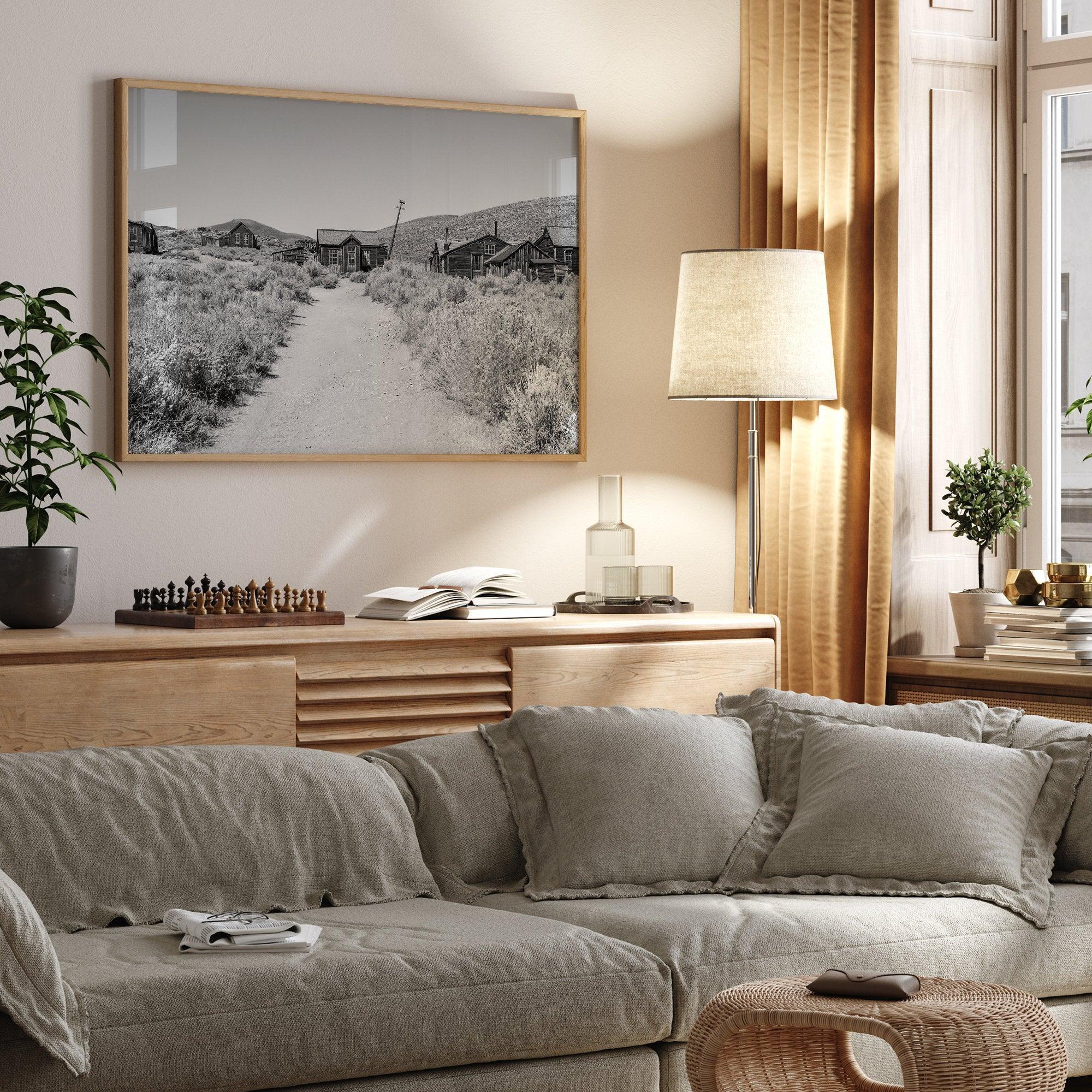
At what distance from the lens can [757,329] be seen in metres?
3.90

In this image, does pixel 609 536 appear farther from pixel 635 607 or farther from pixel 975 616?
pixel 975 616

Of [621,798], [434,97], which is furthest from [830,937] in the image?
[434,97]

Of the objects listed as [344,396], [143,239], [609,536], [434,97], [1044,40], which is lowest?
[609,536]

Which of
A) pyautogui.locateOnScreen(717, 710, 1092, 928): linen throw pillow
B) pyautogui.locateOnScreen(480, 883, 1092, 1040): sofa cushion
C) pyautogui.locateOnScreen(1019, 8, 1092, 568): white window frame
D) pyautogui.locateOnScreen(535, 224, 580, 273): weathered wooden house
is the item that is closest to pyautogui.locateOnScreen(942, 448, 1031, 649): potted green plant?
pyautogui.locateOnScreen(1019, 8, 1092, 568): white window frame

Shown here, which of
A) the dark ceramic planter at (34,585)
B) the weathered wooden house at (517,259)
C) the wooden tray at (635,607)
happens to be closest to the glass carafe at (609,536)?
the wooden tray at (635,607)

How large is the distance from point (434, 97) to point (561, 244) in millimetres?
489

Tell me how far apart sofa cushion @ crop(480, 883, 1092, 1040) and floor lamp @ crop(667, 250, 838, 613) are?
4.63ft

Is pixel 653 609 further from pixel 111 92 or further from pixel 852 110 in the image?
pixel 111 92

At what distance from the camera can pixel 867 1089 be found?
8.08 ft

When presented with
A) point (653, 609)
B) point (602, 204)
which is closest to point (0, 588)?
point (653, 609)

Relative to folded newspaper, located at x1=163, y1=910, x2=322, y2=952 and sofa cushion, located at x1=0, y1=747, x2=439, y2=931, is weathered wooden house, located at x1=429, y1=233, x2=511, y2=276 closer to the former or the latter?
sofa cushion, located at x1=0, y1=747, x2=439, y2=931

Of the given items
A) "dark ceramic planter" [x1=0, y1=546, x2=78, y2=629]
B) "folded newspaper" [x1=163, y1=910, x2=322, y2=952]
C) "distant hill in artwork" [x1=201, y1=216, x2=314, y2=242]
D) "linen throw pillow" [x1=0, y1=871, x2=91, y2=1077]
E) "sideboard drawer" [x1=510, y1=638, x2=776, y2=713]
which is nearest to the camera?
"linen throw pillow" [x1=0, y1=871, x2=91, y2=1077]

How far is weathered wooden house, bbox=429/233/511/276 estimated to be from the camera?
164 inches

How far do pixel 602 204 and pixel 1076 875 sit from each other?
2.18 metres
